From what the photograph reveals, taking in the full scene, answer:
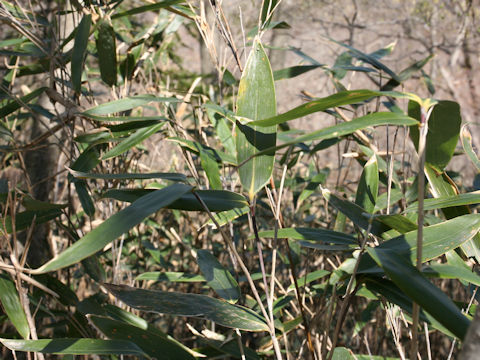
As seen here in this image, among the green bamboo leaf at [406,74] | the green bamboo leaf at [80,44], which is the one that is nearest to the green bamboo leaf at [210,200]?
the green bamboo leaf at [80,44]

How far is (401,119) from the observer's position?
1.54 ft

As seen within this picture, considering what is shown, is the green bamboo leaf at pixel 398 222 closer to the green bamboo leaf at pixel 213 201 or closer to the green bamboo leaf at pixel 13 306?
the green bamboo leaf at pixel 213 201

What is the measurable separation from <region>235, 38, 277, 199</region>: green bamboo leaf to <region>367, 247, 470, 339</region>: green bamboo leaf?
18 cm

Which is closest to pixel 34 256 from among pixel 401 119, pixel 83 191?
pixel 83 191

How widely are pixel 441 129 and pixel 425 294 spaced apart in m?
0.22

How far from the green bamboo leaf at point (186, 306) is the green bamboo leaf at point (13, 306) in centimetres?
23

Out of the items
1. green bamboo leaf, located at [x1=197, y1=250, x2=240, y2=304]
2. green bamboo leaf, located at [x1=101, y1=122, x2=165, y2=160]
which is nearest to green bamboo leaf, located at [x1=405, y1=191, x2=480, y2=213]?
green bamboo leaf, located at [x1=197, y1=250, x2=240, y2=304]

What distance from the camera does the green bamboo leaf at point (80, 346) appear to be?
0.55 meters

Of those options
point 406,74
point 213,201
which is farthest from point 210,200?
point 406,74

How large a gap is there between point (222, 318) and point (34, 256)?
2.95 ft

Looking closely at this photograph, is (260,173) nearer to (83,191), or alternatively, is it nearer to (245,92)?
(245,92)

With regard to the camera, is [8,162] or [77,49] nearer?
[77,49]

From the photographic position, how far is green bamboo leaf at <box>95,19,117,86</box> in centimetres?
90

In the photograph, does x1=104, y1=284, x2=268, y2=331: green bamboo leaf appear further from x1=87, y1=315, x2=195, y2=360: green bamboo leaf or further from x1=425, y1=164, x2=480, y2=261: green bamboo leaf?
x1=425, y1=164, x2=480, y2=261: green bamboo leaf
